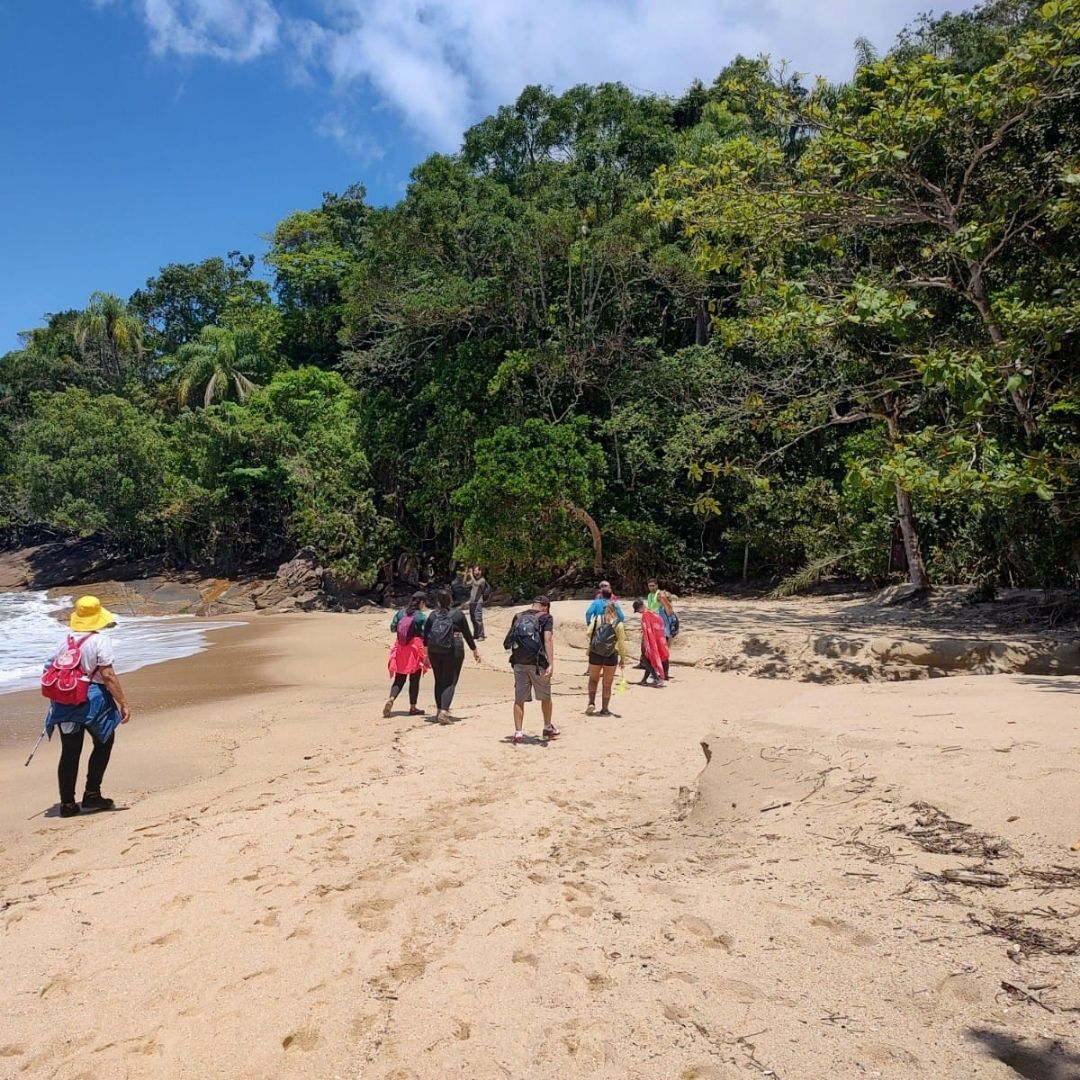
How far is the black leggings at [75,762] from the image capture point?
Result: 17.7 ft

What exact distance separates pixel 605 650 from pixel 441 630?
5.90ft

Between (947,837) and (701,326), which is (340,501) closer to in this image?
(701,326)

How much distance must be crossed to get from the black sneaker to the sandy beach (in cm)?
15

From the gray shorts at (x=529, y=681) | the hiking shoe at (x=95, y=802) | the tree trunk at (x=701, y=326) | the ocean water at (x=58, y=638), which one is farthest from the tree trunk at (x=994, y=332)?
the tree trunk at (x=701, y=326)

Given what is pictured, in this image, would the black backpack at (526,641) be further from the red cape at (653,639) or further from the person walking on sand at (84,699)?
the person walking on sand at (84,699)

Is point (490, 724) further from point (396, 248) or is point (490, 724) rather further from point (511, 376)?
point (396, 248)

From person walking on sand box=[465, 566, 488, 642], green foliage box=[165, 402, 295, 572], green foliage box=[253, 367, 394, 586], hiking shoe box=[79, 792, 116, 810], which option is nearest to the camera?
hiking shoe box=[79, 792, 116, 810]

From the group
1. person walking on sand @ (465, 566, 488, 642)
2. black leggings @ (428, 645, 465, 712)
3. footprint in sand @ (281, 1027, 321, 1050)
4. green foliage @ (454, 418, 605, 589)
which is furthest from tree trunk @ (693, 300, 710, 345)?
footprint in sand @ (281, 1027, 321, 1050)

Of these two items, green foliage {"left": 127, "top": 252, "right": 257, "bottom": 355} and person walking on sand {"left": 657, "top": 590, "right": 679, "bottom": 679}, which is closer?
person walking on sand {"left": 657, "top": 590, "right": 679, "bottom": 679}

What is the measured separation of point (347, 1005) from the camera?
2.89 m

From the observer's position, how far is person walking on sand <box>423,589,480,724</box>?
812cm

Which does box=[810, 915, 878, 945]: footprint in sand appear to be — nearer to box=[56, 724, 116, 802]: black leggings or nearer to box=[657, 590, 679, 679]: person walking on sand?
box=[56, 724, 116, 802]: black leggings

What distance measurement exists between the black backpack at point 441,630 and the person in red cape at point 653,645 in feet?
10.5

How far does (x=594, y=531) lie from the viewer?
2147 centimetres
